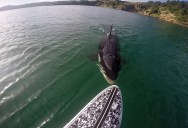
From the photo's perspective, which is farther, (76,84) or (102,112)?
(76,84)

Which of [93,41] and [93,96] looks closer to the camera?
[93,96]

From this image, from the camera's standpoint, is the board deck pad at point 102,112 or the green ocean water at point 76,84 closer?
the board deck pad at point 102,112

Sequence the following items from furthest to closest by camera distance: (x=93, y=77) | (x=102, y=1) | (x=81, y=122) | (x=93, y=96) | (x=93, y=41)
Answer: (x=102, y=1) → (x=93, y=41) → (x=93, y=77) → (x=93, y=96) → (x=81, y=122)

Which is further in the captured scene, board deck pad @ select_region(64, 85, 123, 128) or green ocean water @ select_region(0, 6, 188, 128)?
green ocean water @ select_region(0, 6, 188, 128)

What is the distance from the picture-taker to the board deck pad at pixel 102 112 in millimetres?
10664

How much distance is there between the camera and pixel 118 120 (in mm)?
11117

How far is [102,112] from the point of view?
37.4 feet

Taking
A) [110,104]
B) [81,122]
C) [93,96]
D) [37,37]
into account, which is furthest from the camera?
[37,37]

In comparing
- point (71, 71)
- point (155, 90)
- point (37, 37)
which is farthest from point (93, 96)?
point (37, 37)

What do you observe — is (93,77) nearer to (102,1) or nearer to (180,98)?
(180,98)

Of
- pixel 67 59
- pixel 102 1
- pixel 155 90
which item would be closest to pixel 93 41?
pixel 67 59

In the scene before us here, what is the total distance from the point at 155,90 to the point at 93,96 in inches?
234

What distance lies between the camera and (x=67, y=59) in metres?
19.0

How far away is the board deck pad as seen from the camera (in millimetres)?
10664
